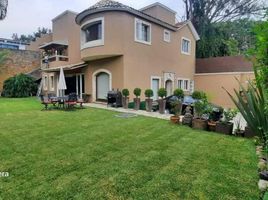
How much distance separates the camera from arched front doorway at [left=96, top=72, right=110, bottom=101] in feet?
60.3

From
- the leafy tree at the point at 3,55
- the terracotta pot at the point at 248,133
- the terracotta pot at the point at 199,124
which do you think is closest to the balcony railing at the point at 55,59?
the leafy tree at the point at 3,55

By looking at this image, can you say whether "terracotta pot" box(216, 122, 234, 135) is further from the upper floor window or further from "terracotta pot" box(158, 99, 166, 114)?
the upper floor window

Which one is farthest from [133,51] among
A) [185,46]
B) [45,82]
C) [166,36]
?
[45,82]

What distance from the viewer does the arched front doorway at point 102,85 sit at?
1839 cm

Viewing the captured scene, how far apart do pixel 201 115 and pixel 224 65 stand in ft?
51.0

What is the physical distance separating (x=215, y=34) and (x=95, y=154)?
89.5 feet

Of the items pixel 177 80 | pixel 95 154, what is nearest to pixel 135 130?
pixel 95 154

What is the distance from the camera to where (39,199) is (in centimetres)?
364

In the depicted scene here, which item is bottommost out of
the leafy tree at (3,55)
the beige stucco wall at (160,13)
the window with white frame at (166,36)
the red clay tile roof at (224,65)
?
the red clay tile roof at (224,65)

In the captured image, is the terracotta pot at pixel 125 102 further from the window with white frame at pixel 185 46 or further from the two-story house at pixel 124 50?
the window with white frame at pixel 185 46

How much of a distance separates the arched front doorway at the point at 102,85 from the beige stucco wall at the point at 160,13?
809 centimetres

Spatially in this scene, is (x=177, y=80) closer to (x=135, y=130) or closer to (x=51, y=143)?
(x=135, y=130)

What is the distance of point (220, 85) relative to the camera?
23.2 meters

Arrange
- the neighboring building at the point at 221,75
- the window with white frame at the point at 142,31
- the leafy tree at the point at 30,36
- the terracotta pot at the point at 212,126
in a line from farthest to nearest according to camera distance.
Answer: the leafy tree at the point at 30,36, the neighboring building at the point at 221,75, the window with white frame at the point at 142,31, the terracotta pot at the point at 212,126
